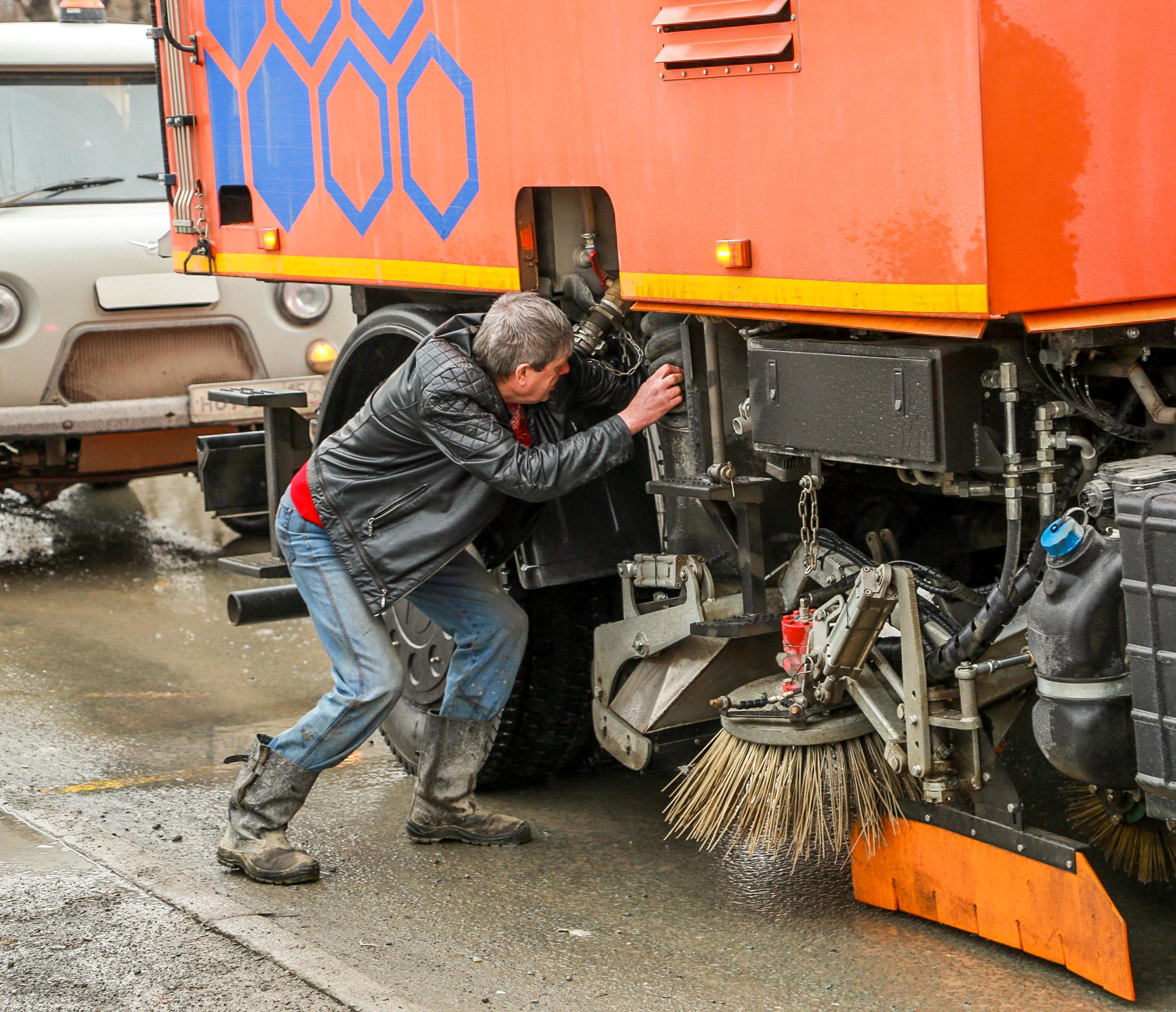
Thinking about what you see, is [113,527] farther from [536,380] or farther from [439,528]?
[536,380]

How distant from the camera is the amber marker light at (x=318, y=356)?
788 cm

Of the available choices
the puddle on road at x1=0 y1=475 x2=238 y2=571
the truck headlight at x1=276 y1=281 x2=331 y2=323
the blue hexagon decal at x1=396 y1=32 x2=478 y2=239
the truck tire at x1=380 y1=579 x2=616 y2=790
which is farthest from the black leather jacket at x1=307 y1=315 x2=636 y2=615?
the puddle on road at x1=0 y1=475 x2=238 y2=571

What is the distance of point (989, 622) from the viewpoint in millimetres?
3105

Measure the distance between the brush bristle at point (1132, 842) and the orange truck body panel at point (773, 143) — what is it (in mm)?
1407

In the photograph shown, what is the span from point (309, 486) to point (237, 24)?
57.5 inches

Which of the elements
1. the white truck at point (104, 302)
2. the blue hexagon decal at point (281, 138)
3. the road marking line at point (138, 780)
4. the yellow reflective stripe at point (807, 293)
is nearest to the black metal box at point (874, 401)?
the yellow reflective stripe at point (807, 293)

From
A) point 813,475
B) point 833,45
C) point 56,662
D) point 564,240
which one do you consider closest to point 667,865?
point 813,475

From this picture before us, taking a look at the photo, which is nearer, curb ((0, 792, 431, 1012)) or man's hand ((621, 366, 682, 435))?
curb ((0, 792, 431, 1012))

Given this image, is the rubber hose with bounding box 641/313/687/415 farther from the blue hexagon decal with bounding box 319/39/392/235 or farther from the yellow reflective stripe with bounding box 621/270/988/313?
the blue hexagon decal with bounding box 319/39/392/235

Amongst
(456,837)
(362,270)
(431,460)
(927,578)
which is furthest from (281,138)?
(927,578)

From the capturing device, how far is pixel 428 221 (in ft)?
12.9

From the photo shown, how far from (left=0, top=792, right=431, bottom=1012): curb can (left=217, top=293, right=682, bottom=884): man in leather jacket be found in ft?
0.62

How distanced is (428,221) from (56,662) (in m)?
2.91

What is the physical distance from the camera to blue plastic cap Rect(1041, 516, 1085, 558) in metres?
2.82
